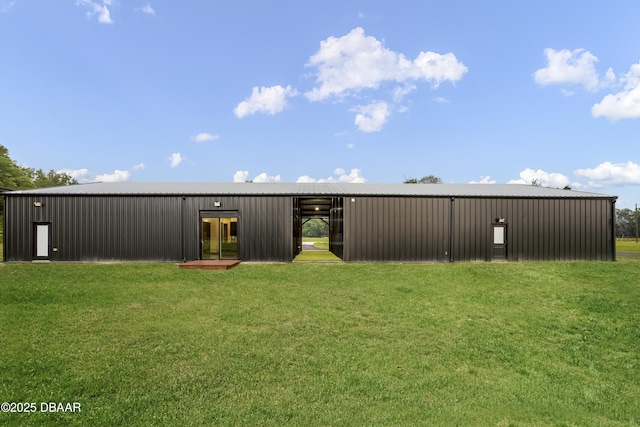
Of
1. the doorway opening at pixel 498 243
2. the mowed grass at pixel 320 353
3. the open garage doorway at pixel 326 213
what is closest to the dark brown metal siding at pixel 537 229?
the doorway opening at pixel 498 243

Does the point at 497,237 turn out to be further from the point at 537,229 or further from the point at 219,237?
the point at 219,237

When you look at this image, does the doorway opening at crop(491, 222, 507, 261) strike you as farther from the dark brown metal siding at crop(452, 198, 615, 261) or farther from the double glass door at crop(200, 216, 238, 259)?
the double glass door at crop(200, 216, 238, 259)

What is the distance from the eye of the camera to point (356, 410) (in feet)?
12.0

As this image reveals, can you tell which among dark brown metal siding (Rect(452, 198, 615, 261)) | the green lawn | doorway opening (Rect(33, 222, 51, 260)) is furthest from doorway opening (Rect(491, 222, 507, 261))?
doorway opening (Rect(33, 222, 51, 260))

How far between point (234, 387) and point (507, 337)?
486 centimetres

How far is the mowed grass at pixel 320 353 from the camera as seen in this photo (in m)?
3.68

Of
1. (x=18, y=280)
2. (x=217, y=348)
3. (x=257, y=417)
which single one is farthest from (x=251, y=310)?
(x=18, y=280)

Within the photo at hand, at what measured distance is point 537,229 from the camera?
15.6 meters

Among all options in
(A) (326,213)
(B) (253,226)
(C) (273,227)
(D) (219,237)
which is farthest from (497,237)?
(D) (219,237)

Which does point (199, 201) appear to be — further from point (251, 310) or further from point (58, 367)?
point (58, 367)

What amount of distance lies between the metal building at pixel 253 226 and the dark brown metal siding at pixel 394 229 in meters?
0.05

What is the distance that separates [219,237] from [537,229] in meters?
14.6

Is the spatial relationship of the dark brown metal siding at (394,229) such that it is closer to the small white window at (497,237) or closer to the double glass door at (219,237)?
the small white window at (497,237)

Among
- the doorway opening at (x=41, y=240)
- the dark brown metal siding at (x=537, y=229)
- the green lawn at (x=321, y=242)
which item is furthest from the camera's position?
Result: the green lawn at (x=321, y=242)
